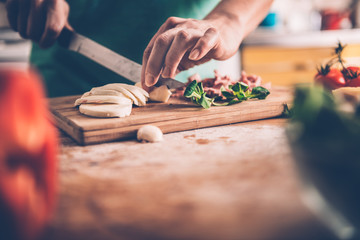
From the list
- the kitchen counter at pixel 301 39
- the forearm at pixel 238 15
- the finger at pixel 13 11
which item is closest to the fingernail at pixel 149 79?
the forearm at pixel 238 15

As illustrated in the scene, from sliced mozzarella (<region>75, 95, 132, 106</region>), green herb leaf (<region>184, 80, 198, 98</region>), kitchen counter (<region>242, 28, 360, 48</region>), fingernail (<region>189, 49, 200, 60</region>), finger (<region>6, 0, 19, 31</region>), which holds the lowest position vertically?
kitchen counter (<region>242, 28, 360, 48</region>)

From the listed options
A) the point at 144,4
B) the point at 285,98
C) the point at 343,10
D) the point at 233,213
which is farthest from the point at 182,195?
the point at 343,10

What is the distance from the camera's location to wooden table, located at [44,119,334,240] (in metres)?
0.50

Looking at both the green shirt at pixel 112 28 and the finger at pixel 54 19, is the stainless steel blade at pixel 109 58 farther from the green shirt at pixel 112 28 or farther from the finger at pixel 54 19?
the green shirt at pixel 112 28

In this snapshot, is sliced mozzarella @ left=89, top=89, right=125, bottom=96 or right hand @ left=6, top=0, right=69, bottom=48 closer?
sliced mozzarella @ left=89, top=89, right=125, bottom=96

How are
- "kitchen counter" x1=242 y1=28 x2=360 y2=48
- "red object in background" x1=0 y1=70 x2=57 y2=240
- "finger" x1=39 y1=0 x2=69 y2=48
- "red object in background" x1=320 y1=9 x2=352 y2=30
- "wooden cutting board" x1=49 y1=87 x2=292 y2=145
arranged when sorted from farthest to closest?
1. "red object in background" x1=320 y1=9 x2=352 y2=30
2. "kitchen counter" x1=242 y1=28 x2=360 y2=48
3. "finger" x1=39 y1=0 x2=69 y2=48
4. "wooden cutting board" x1=49 y1=87 x2=292 y2=145
5. "red object in background" x1=0 y1=70 x2=57 y2=240

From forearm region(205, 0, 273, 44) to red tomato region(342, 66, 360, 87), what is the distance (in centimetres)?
51

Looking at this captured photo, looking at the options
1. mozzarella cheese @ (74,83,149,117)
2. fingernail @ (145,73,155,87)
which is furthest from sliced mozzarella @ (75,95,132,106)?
fingernail @ (145,73,155,87)

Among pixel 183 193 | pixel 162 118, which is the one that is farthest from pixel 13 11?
pixel 183 193

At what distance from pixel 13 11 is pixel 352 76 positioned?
1.48 meters

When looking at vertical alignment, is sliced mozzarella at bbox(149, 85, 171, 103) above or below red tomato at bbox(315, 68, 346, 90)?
below

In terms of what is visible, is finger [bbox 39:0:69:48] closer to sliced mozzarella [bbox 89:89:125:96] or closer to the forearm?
sliced mozzarella [bbox 89:89:125:96]

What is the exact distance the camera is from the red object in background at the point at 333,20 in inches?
148

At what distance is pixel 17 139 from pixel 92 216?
7.2 inches
